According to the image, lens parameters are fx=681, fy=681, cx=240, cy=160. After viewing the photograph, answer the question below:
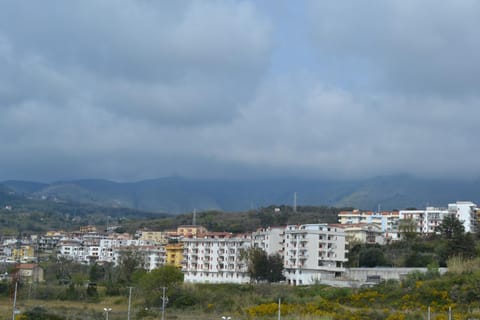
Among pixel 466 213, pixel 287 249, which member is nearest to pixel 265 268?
pixel 287 249

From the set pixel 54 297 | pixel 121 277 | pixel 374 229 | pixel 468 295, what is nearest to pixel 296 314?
pixel 468 295

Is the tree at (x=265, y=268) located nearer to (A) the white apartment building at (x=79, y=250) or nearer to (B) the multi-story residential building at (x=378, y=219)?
(B) the multi-story residential building at (x=378, y=219)

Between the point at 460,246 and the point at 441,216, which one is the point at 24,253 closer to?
the point at 441,216

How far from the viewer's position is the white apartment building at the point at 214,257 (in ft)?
243

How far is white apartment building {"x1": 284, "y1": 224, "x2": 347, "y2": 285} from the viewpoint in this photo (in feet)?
215

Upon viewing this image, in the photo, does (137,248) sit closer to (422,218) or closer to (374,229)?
(374,229)

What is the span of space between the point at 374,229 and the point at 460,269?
144 ft

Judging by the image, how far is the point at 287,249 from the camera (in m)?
67.6

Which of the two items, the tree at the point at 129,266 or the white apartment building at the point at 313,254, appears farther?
the tree at the point at 129,266

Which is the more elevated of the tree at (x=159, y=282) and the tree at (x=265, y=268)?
the tree at (x=265, y=268)

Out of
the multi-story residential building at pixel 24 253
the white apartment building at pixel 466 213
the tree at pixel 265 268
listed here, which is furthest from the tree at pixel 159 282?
the multi-story residential building at pixel 24 253

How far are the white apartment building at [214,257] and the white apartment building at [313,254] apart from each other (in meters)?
7.19

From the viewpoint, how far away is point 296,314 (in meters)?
36.5

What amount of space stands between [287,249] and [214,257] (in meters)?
12.0
